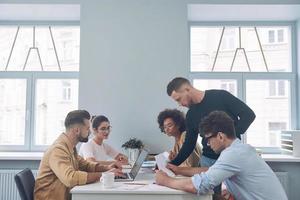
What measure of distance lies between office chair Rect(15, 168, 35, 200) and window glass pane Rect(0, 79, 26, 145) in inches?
93.6

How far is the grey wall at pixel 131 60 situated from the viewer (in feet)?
12.7

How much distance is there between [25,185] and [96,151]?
1125 mm

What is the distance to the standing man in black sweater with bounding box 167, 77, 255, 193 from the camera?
7.68 feet

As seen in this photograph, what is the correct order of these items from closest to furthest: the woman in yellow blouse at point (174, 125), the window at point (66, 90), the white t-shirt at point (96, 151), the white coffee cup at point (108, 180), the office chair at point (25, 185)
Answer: the white coffee cup at point (108, 180), the office chair at point (25, 185), the woman in yellow blouse at point (174, 125), the white t-shirt at point (96, 151), the window at point (66, 90)

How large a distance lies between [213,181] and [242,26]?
323cm

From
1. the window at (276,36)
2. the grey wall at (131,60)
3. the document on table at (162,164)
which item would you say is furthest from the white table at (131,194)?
the window at (276,36)

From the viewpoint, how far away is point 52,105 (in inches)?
176

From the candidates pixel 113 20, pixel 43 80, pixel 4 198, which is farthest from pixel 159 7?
pixel 4 198

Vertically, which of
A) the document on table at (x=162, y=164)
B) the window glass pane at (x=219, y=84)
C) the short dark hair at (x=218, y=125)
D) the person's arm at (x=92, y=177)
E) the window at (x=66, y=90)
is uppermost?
the window glass pane at (x=219, y=84)

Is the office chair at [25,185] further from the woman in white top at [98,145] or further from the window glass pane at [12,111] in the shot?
the window glass pane at [12,111]

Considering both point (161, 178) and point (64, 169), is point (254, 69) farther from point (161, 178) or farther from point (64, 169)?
point (64, 169)

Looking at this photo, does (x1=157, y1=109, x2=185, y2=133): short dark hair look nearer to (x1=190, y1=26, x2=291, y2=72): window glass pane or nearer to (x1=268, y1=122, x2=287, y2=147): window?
(x1=190, y1=26, x2=291, y2=72): window glass pane

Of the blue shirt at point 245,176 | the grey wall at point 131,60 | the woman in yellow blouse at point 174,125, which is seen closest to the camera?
the blue shirt at point 245,176

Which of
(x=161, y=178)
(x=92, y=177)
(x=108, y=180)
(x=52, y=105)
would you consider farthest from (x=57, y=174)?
(x=52, y=105)
